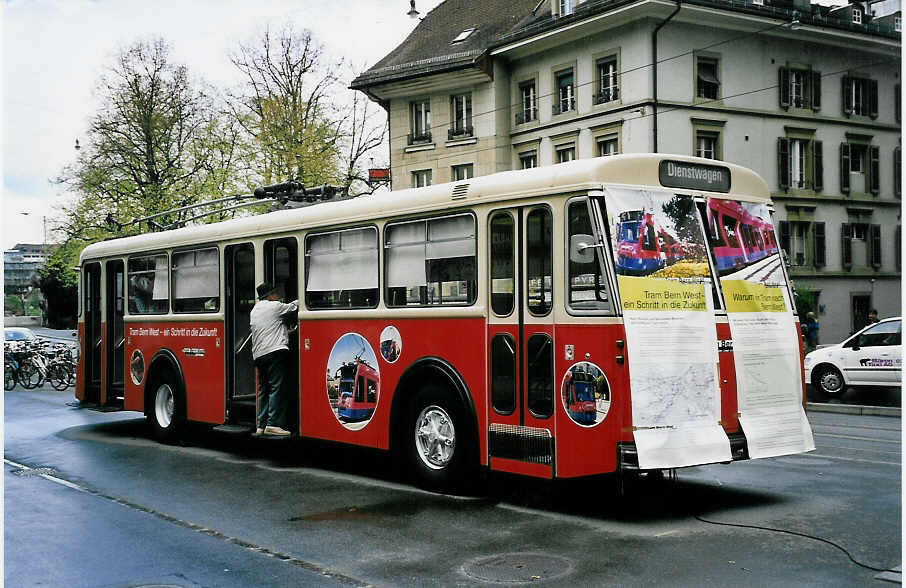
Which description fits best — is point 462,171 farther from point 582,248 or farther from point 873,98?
point 582,248

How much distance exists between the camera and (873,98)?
4447 centimetres

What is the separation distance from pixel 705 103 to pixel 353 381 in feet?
100

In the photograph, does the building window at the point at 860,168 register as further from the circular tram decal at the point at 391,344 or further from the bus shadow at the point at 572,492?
the circular tram decal at the point at 391,344

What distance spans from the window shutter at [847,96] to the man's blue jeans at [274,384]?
3714cm

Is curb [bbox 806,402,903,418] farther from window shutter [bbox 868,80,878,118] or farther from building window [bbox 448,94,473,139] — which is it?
window shutter [bbox 868,80,878,118]

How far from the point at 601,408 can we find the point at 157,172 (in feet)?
137

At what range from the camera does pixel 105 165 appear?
1826 inches

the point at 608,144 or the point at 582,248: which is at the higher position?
the point at 608,144

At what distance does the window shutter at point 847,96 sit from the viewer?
142ft

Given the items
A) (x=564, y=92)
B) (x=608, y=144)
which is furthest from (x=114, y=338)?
(x=564, y=92)

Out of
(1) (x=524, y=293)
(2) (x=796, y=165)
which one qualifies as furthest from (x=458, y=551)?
(2) (x=796, y=165)

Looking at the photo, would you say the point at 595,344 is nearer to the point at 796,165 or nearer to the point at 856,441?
the point at 856,441

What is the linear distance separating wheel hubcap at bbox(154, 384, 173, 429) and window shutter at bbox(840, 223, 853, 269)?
115ft

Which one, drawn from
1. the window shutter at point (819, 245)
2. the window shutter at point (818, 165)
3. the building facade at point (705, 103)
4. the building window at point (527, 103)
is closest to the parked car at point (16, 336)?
the building facade at point (705, 103)
